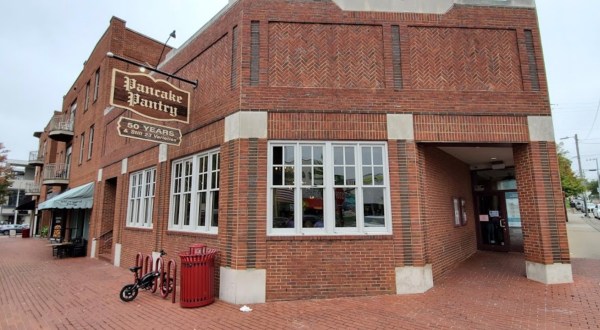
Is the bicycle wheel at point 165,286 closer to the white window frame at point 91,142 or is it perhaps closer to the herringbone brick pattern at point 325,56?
the herringbone brick pattern at point 325,56

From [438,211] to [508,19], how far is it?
5.38 m

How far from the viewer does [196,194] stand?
8.66m

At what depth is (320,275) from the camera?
6941 millimetres

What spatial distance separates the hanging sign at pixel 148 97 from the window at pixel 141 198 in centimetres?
333

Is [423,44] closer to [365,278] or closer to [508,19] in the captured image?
[508,19]

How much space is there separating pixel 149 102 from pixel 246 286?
4.99m

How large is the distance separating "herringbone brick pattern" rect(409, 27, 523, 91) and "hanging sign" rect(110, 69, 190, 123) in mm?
6055

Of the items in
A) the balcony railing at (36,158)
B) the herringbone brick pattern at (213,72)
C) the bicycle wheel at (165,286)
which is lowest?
the bicycle wheel at (165,286)

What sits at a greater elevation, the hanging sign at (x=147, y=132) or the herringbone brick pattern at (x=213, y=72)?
the herringbone brick pattern at (x=213, y=72)

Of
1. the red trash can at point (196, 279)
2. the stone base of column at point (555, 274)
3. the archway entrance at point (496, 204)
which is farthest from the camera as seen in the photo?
the archway entrance at point (496, 204)

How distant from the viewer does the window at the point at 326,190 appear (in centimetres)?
727

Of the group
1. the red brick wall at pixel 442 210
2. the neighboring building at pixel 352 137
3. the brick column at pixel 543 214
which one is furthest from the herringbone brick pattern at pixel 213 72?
the brick column at pixel 543 214

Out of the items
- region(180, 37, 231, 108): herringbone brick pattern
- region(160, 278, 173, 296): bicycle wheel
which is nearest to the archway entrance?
region(180, 37, 231, 108): herringbone brick pattern

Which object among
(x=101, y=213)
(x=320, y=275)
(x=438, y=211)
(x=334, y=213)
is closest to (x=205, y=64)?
(x=334, y=213)
